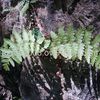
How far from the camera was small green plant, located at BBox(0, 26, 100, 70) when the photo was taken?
6.92 feet

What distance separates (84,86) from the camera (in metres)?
2.50

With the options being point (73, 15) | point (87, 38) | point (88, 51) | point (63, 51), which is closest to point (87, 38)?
point (87, 38)

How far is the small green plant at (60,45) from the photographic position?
2.11 metres

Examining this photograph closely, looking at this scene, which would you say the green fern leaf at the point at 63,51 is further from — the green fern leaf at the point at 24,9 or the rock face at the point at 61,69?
the green fern leaf at the point at 24,9

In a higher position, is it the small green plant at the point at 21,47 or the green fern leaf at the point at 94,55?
the small green plant at the point at 21,47

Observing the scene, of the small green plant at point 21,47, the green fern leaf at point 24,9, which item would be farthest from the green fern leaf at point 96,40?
the green fern leaf at point 24,9

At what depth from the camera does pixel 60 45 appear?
2207 mm

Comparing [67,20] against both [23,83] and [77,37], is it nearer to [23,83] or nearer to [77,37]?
[77,37]

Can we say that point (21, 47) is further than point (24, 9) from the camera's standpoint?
No

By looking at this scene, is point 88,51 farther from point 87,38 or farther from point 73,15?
point 73,15

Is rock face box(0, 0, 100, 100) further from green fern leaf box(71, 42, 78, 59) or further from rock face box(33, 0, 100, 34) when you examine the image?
green fern leaf box(71, 42, 78, 59)

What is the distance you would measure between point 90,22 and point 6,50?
2.71ft

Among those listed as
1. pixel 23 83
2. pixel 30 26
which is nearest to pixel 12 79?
pixel 23 83

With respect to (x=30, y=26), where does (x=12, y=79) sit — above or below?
below
